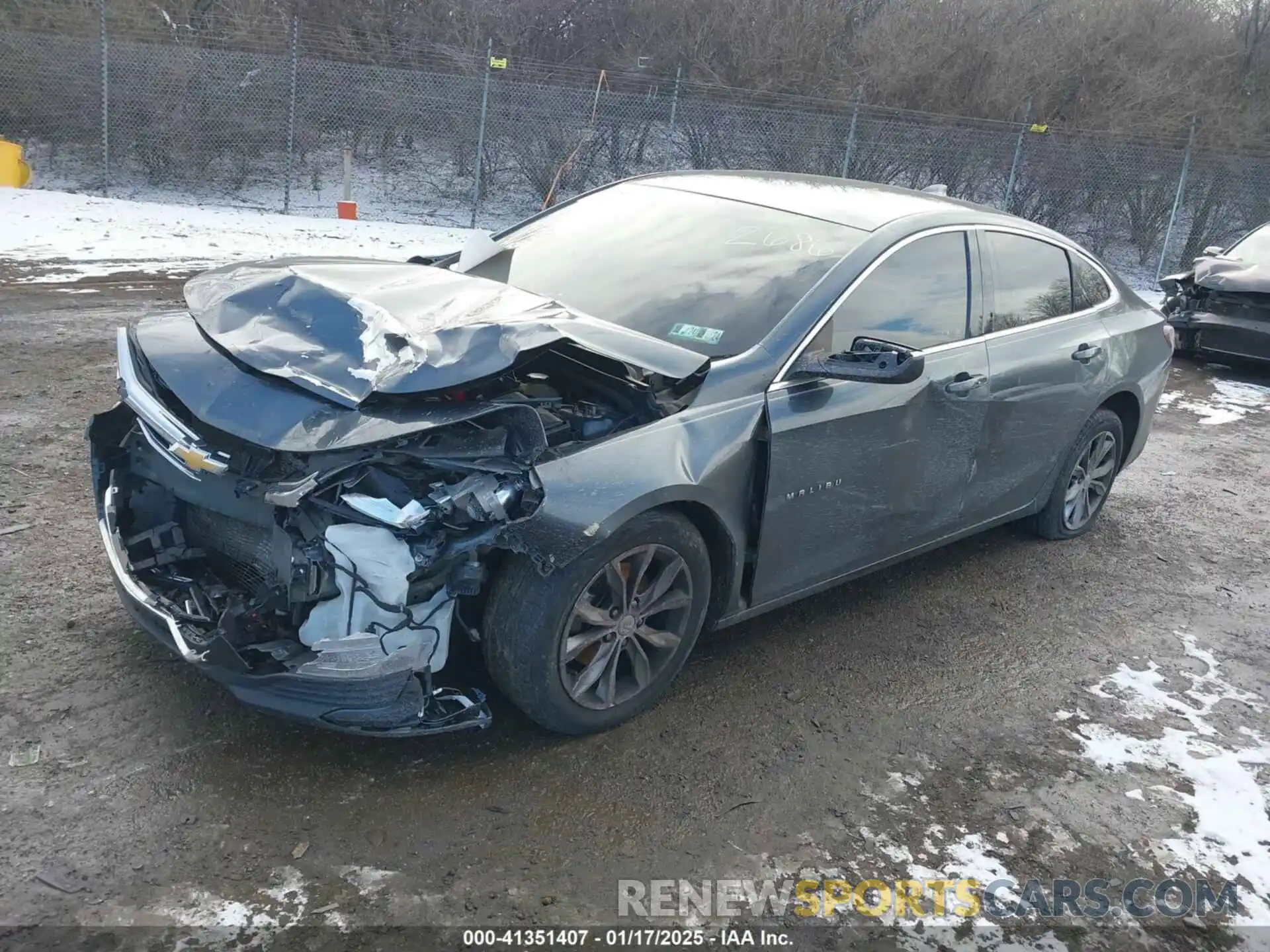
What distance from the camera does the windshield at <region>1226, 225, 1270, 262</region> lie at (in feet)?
33.3

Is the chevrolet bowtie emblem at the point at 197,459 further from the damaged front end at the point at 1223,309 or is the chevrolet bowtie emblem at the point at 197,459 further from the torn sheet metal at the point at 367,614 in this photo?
the damaged front end at the point at 1223,309

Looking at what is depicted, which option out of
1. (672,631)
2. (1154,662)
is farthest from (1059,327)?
(672,631)

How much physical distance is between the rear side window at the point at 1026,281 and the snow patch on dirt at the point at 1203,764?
1.60m

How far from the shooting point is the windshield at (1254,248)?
1016 centimetres

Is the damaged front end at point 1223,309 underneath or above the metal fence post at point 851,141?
underneath

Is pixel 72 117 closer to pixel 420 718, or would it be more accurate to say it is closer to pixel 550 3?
pixel 550 3

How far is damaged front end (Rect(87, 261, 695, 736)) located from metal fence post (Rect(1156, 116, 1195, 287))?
16.5 metres

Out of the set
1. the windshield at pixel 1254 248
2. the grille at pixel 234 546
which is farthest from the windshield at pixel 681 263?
the windshield at pixel 1254 248

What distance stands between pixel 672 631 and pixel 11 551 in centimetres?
269

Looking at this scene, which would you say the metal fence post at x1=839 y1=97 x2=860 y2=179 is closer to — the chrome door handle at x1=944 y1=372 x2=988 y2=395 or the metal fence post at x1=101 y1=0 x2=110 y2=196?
the metal fence post at x1=101 y1=0 x2=110 y2=196

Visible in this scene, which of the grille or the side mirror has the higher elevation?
the side mirror

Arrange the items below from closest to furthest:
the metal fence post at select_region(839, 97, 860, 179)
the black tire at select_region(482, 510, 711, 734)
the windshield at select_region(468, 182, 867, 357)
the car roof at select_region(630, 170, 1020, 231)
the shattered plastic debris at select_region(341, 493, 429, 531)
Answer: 1. the shattered plastic debris at select_region(341, 493, 429, 531)
2. the black tire at select_region(482, 510, 711, 734)
3. the windshield at select_region(468, 182, 867, 357)
4. the car roof at select_region(630, 170, 1020, 231)
5. the metal fence post at select_region(839, 97, 860, 179)

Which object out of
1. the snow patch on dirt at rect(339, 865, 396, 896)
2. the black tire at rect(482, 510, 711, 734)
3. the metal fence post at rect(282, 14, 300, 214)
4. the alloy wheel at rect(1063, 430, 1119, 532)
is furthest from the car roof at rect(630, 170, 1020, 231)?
the metal fence post at rect(282, 14, 300, 214)

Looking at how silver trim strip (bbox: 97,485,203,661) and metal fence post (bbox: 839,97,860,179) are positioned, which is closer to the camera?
silver trim strip (bbox: 97,485,203,661)
